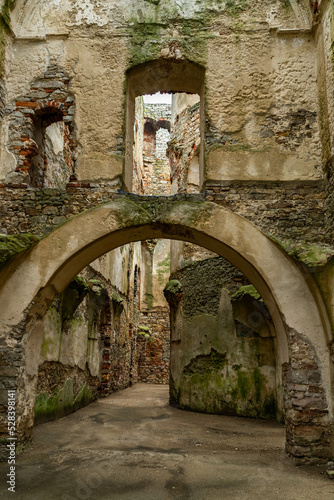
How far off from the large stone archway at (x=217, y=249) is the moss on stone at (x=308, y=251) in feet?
0.32

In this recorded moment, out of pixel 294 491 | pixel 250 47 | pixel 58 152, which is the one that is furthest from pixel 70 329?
pixel 250 47

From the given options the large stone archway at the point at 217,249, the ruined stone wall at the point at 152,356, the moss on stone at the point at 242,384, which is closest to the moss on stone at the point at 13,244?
the large stone archway at the point at 217,249

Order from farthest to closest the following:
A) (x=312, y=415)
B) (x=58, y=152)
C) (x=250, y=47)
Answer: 1. (x=58, y=152)
2. (x=250, y=47)
3. (x=312, y=415)

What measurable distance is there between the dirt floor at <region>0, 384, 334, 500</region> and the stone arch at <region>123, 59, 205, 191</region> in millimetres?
3161

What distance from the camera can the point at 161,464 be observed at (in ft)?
13.9

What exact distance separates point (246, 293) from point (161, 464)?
3.68 meters

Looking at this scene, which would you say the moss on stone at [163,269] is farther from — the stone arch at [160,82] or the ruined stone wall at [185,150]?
the stone arch at [160,82]

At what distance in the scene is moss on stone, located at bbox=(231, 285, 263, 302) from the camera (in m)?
7.17

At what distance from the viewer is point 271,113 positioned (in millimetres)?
5160

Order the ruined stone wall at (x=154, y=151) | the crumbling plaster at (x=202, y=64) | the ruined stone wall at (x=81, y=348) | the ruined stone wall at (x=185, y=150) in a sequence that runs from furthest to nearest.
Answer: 1. the ruined stone wall at (x=154, y=151)
2. the ruined stone wall at (x=185, y=150)
3. the ruined stone wall at (x=81, y=348)
4. the crumbling plaster at (x=202, y=64)

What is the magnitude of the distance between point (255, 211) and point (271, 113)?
133cm

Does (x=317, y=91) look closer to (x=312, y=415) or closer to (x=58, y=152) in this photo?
(x=312, y=415)

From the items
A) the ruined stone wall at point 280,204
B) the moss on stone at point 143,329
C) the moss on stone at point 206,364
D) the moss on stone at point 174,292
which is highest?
the ruined stone wall at point 280,204

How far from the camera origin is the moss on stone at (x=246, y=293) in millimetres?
7173
